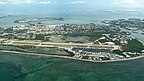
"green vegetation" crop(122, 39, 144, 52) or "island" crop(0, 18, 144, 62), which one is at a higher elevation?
"island" crop(0, 18, 144, 62)

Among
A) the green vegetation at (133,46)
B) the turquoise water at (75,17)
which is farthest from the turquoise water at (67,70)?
the turquoise water at (75,17)

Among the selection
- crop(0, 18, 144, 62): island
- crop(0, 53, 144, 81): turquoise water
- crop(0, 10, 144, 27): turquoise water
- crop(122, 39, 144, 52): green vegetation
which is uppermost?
crop(0, 18, 144, 62): island

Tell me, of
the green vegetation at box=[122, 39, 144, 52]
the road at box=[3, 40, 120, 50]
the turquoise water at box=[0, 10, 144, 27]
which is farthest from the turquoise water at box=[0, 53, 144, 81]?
the turquoise water at box=[0, 10, 144, 27]

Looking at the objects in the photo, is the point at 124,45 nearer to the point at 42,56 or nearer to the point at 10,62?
the point at 42,56

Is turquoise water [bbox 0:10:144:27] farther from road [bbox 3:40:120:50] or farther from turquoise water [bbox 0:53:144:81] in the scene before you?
turquoise water [bbox 0:53:144:81]

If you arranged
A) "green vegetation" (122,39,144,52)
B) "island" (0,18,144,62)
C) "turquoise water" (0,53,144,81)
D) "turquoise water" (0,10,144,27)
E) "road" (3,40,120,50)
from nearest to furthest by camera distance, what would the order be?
1. "turquoise water" (0,53,144,81)
2. "island" (0,18,144,62)
3. "green vegetation" (122,39,144,52)
4. "road" (3,40,120,50)
5. "turquoise water" (0,10,144,27)

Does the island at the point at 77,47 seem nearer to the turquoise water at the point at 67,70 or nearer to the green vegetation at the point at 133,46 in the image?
the green vegetation at the point at 133,46

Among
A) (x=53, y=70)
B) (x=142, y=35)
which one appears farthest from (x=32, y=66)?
(x=142, y=35)
